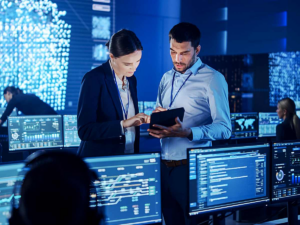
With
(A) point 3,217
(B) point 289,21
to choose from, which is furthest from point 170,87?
(B) point 289,21

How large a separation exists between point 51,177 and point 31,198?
0.16 ft

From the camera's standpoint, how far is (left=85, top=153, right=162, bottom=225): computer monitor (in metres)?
1.42

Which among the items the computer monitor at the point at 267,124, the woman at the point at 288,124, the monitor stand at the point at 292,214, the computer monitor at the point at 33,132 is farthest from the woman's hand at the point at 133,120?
the computer monitor at the point at 267,124

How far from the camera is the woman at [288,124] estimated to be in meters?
4.59

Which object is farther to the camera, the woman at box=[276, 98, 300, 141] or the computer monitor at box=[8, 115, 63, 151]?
the woman at box=[276, 98, 300, 141]

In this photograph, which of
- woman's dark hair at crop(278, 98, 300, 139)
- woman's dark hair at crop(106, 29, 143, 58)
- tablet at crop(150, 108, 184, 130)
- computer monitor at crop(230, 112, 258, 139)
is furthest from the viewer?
computer monitor at crop(230, 112, 258, 139)

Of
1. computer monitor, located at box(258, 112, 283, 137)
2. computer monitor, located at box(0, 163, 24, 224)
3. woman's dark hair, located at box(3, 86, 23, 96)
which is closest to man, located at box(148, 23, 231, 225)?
computer monitor, located at box(0, 163, 24, 224)

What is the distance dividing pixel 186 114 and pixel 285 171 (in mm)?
594

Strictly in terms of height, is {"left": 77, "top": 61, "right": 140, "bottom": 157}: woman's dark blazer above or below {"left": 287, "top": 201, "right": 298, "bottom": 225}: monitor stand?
above

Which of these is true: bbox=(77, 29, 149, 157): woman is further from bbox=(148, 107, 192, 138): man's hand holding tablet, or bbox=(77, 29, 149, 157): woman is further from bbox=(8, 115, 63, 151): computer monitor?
bbox=(8, 115, 63, 151): computer monitor

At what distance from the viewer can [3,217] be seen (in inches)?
50.0

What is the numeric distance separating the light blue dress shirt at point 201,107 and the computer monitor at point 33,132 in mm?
2583

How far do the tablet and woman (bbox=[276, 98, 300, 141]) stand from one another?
325cm

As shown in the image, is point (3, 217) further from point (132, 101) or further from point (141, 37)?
point (141, 37)
